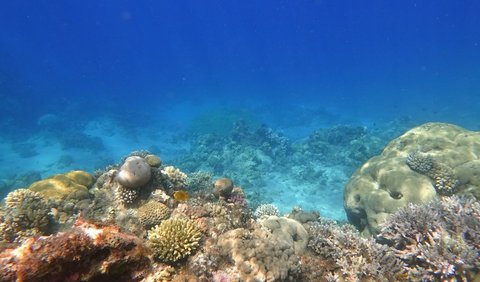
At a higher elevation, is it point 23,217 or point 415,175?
point 415,175

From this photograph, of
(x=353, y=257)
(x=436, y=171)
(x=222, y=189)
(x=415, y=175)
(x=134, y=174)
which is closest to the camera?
(x=353, y=257)

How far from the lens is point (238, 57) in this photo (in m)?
173

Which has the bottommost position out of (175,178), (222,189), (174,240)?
(174,240)

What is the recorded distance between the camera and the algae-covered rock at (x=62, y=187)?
22.4 ft

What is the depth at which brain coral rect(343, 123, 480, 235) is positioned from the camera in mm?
8359

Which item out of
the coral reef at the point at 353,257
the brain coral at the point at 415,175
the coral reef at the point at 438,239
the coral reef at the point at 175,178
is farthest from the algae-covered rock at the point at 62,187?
the brain coral at the point at 415,175

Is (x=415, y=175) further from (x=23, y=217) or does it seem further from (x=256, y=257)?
(x=23, y=217)

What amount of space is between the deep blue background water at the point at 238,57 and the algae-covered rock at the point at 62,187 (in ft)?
123

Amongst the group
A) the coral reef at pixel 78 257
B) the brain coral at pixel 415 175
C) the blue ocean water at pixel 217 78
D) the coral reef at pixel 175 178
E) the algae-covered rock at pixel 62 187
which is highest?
the blue ocean water at pixel 217 78

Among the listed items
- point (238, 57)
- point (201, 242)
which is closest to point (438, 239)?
point (201, 242)

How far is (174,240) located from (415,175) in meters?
7.74

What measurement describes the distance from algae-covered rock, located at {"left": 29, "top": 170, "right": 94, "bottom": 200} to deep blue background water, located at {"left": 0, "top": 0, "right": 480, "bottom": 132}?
37.3 metres

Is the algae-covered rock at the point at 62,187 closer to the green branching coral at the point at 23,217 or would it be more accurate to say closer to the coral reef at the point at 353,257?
the green branching coral at the point at 23,217

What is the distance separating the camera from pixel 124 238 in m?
3.40
